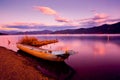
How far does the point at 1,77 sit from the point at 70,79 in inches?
320

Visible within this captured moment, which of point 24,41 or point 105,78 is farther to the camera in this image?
point 24,41

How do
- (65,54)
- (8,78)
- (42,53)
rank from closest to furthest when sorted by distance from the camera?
(8,78) → (65,54) → (42,53)

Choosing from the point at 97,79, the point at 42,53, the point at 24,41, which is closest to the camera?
the point at 97,79

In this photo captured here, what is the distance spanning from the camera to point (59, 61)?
24.5 metres

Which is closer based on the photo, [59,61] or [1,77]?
[1,77]

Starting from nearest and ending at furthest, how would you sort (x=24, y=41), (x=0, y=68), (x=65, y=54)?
(x=0, y=68) → (x=65, y=54) → (x=24, y=41)

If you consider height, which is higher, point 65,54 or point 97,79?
point 65,54

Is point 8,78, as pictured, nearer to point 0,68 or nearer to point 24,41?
point 0,68

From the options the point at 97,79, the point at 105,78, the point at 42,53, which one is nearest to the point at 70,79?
the point at 97,79

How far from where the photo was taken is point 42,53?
27.2m

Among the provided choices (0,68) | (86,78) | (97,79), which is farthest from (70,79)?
(0,68)

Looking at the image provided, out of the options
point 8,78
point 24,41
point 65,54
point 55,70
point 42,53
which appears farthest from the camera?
point 24,41

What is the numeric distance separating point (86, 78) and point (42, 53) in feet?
36.8

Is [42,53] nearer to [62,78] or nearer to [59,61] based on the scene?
[59,61]
